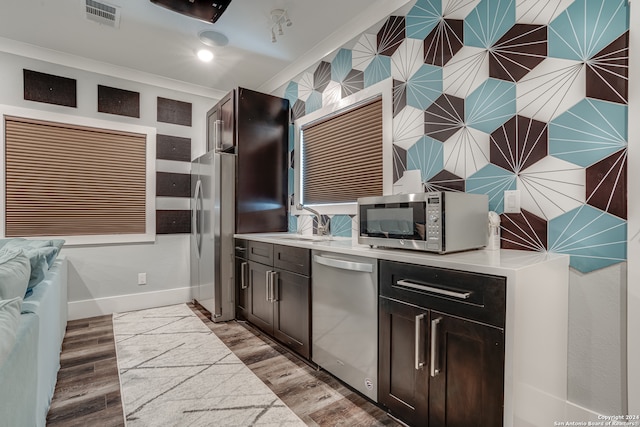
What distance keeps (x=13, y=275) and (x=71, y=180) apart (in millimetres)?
2540

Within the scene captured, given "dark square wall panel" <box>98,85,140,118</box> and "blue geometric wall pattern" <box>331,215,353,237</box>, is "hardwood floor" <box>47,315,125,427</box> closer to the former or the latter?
"blue geometric wall pattern" <box>331,215,353,237</box>

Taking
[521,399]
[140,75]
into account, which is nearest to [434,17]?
[521,399]

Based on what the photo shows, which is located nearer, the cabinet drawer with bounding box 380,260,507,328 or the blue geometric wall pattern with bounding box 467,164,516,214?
the cabinet drawer with bounding box 380,260,507,328

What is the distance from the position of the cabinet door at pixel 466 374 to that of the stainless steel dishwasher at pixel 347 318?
393 millimetres

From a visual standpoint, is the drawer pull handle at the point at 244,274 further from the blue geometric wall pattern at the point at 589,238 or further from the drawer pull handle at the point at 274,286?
the blue geometric wall pattern at the point at 589,238

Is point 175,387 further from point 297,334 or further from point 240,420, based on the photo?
point 297,334

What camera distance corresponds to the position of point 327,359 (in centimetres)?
206

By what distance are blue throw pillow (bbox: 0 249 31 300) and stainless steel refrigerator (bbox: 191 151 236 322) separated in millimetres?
1792

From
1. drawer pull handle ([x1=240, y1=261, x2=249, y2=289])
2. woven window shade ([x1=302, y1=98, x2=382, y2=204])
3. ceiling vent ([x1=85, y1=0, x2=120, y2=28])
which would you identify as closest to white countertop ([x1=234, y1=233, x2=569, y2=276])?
woven window shade ([x1=302, y1=98, x2=382, y2=204])

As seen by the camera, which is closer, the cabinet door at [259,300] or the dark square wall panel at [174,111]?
the cabinet door at [259,300]

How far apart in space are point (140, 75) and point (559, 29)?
3803mm

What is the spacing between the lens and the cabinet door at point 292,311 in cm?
226

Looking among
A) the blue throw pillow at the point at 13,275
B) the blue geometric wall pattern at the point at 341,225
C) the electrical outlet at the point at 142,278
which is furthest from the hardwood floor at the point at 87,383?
the blue geometric wall pattern at the point at 341,225

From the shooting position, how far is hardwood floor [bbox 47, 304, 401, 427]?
1.71m
